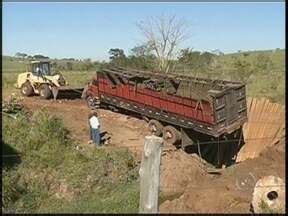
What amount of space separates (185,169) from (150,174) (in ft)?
36.4

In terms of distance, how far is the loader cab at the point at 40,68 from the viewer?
80.5ft

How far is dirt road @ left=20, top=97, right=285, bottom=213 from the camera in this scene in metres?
10.8

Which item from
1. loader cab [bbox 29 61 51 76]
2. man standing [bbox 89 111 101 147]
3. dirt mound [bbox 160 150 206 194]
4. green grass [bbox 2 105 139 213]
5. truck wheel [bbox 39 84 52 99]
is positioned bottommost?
dirt mound [bbox 160 150 206 194]

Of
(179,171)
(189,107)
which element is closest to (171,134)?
(189,107)

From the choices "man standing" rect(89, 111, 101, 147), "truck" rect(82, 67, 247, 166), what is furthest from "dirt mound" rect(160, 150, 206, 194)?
"man standing" rect(89, 111, 101, 147)

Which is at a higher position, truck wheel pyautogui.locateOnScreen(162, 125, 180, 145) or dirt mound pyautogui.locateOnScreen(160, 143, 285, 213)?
truck wheel pyautogui.locateOnScreen(162, 125, 180, 145)

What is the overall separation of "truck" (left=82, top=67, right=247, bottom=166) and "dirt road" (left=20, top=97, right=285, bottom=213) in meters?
0.78

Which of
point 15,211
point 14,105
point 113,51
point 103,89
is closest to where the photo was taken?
point 15,211

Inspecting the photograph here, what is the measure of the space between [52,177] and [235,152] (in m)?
7.03

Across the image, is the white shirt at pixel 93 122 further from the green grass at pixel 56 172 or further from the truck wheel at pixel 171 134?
the truck wheel at pixel 171 134

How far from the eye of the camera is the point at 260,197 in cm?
840

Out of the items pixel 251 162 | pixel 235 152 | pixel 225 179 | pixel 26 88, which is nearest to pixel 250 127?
pixel 235 152

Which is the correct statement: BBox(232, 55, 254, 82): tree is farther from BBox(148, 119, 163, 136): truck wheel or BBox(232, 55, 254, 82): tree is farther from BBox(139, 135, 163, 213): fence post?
BBox(139, 135, 163, 213): fence post

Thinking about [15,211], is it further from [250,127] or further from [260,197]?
[250,127]
